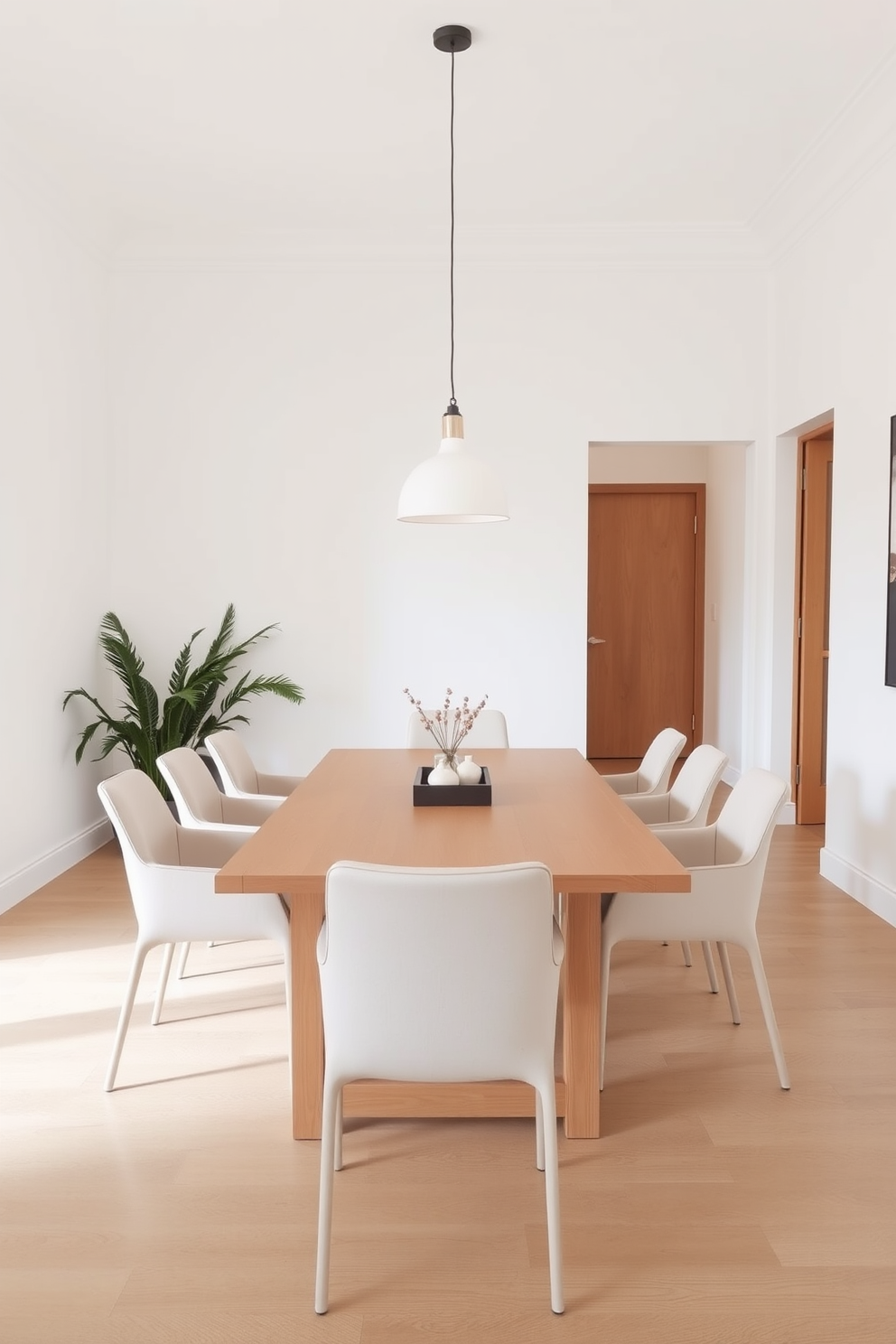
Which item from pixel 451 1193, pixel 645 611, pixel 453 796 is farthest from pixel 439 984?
pixel 645 611

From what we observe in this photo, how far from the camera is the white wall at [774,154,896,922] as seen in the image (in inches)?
159

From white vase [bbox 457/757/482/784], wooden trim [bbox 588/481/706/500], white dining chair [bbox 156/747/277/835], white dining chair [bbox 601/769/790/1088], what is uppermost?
wooden trim [bbox 588/481/706/500]

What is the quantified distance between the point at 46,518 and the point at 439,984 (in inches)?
145

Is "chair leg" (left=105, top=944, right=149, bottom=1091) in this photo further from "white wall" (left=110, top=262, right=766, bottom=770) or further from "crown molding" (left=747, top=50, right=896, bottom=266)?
"crown molding" (left=747, top=50, right=896, bottom=266)

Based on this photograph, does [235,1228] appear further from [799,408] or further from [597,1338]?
[799,408]

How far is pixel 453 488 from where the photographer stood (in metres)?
3.06

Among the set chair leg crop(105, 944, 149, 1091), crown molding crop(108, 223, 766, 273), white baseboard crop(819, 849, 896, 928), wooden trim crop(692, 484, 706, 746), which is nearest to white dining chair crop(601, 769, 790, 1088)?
chair leg crop(105, 944, 149, 1091)

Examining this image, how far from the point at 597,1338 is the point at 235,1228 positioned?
2.47 ft

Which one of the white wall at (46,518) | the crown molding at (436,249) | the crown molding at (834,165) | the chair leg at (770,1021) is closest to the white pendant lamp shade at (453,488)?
the chair leg at (770,1021)

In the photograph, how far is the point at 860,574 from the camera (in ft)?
14.1

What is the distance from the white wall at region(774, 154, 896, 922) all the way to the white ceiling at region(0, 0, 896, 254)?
49cm

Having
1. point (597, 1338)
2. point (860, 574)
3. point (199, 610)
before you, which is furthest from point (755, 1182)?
point (199, 610)

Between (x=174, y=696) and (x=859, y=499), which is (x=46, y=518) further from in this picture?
(x=859, y=499)

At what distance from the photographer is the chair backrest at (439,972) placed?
67.2 inches
